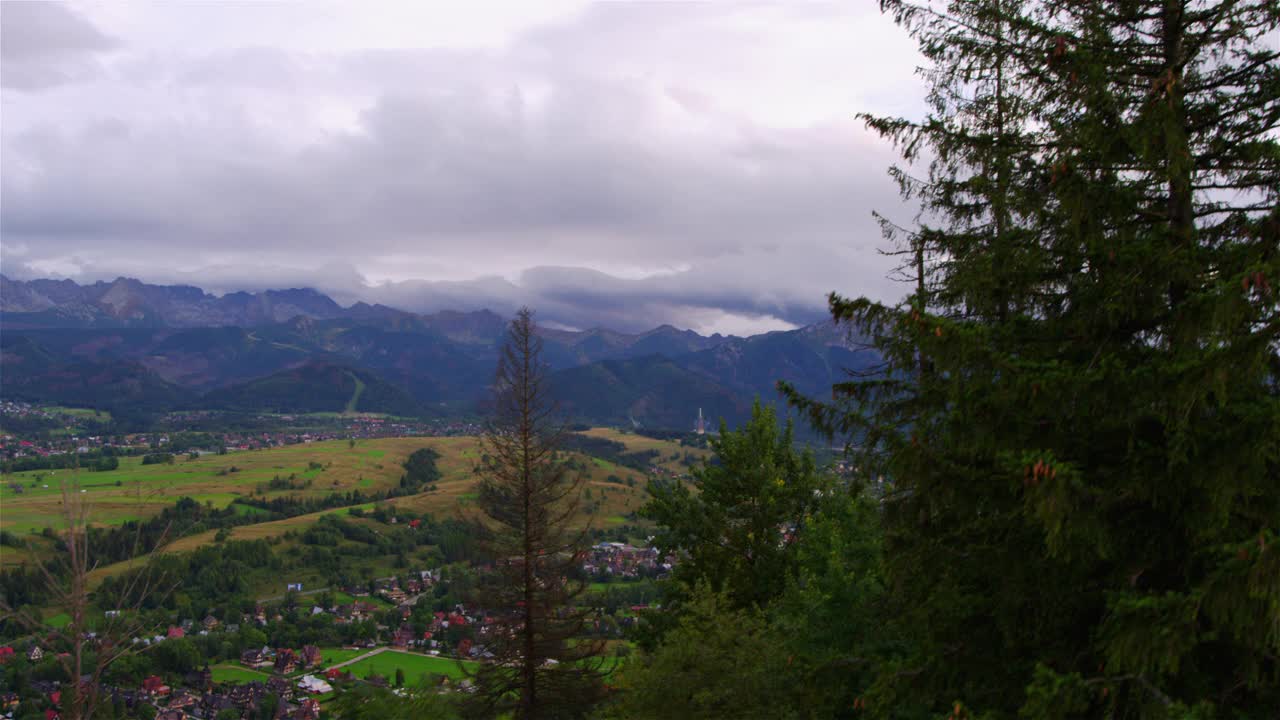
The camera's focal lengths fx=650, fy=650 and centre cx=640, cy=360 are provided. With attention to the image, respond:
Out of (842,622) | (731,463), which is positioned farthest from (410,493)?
(842,622)

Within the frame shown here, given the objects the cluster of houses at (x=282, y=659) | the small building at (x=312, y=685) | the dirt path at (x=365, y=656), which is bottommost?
the cluster of houses at (x=282, y=659)

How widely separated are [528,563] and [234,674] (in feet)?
151

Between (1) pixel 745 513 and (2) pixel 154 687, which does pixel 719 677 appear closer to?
(1) pixel 745 513

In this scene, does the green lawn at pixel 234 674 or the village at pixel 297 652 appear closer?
the village at pixel 297 652

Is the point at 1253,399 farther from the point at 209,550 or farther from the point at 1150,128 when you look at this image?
the point at 209,550

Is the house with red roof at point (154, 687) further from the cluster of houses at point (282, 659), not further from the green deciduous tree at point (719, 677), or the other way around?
the green deciduous tree at point (719, 677)

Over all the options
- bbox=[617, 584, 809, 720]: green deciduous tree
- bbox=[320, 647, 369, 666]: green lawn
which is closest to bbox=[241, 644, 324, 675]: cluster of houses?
bbox=[320, 647, 369, 666]: green lawn

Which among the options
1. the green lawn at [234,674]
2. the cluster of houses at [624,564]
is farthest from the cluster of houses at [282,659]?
the cluster of houses at [624,564]

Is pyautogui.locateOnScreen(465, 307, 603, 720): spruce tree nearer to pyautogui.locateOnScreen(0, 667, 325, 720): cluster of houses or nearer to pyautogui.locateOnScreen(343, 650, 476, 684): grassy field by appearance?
pyautogui.locateOnScreen(0, 667, 325, 720): cluster of houses

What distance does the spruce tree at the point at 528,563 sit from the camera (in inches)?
706

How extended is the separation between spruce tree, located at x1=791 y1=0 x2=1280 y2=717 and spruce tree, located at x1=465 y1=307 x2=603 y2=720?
1192cm

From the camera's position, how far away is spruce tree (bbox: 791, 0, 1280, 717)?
5.10 meters

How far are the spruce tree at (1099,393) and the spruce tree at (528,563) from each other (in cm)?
1192

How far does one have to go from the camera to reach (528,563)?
1828cm
